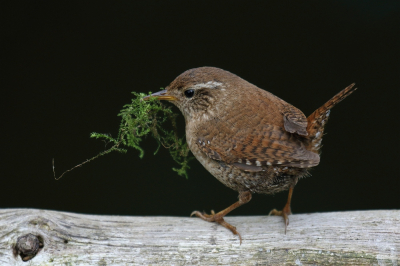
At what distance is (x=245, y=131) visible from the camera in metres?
2.38

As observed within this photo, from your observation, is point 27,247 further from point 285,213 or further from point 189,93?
point 285,213

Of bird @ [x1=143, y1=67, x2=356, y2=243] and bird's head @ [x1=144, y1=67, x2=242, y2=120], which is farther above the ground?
bird's head @ [x1=144, y1=67, x2=242, y2=120]

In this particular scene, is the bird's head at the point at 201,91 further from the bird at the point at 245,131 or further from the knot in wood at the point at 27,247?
the knot in wood at the point at 27,247

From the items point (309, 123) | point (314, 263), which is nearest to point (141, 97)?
point (309, 123)

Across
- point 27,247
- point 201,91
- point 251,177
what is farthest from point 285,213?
point 27,247

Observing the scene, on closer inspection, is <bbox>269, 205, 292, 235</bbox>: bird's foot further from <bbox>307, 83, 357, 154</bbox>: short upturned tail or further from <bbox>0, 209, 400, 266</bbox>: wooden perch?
<bbox>307, 83, 357, 154</bbox>: short upturned tail

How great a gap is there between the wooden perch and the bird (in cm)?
15

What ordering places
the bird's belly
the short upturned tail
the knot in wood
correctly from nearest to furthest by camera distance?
1. the knot in wood
2. the short upturned tail
3. the bird's belly

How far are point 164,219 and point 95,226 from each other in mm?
431

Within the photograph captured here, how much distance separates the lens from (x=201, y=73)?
8.39 feet

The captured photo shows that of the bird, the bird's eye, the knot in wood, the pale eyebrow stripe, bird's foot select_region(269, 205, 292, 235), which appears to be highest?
the pale eyebrow stripe

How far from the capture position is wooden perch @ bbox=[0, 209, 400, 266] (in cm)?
219

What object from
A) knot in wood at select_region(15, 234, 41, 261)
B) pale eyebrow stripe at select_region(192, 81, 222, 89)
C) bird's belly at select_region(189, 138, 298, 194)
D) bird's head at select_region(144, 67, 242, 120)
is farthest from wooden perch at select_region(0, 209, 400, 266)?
pale eyebrow stripe at select_region(192, 81, 222, 89)

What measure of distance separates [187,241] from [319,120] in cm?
103
